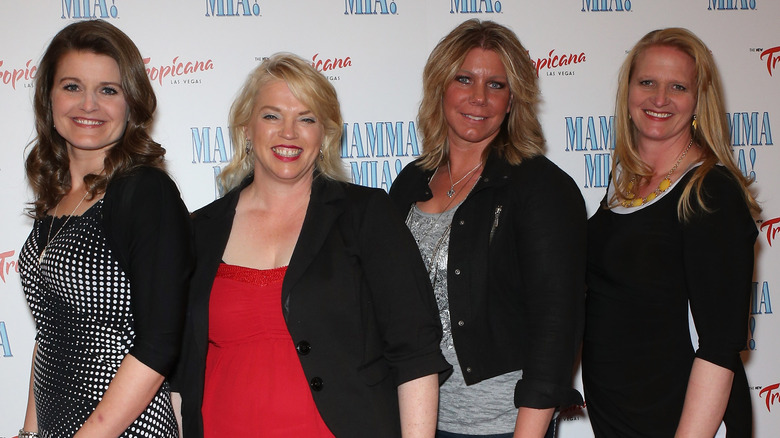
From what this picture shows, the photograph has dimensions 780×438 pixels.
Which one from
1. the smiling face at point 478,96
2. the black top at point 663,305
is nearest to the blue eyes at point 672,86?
the black top at point 663,305

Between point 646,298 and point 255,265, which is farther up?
point 255,265

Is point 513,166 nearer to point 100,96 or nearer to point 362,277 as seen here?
A: point 362,277

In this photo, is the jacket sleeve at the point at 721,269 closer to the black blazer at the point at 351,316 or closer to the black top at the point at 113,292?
the black blazer at the point at 351,316

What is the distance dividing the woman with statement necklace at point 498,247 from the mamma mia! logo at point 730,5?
55.3 inches

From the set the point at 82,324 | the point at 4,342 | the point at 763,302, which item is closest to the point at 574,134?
the point at 763,302

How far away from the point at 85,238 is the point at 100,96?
353 mm

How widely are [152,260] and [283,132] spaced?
0.49 m

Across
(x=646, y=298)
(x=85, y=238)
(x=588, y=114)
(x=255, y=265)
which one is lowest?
(x=646, y=298)

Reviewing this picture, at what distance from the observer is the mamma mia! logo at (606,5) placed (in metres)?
3.01

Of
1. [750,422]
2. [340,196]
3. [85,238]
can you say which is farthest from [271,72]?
[750,422]

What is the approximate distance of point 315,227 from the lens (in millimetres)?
1806

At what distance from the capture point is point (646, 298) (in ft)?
6.37

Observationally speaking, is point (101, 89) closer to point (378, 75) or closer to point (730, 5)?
point (378, 75)

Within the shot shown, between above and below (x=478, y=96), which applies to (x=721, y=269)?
below
